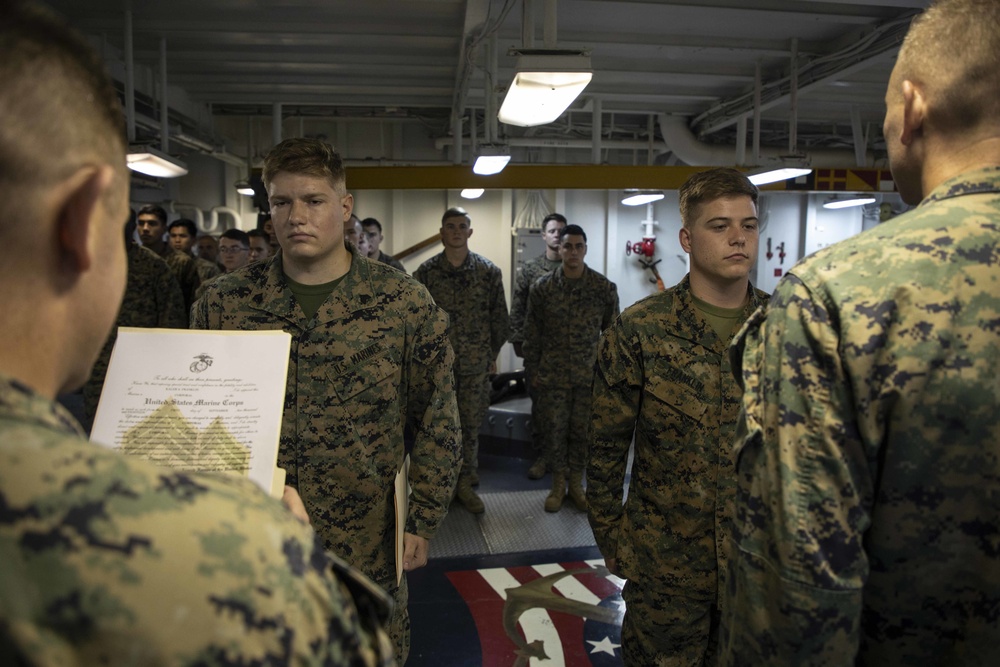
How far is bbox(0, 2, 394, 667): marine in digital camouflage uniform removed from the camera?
0.48m

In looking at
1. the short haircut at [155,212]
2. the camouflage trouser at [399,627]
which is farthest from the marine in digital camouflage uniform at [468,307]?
the camouflage trouser at [399,627]

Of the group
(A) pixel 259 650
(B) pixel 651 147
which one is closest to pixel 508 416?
(B) pixel 651 147

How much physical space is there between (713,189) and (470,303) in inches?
128

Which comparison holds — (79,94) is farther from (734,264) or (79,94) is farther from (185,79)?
(185,79)

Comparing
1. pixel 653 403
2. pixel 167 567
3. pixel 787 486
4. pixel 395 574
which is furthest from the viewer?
pixel 653 403

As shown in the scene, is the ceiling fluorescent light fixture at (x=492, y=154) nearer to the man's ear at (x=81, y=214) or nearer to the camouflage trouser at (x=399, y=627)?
the camouflage trouser at (x=399, y=627)

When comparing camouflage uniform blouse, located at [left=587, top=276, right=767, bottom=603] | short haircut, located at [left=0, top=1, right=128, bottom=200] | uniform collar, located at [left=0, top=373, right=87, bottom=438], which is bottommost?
camouflage uniform blouse, located at [left=587, top=276, right=767, bottom=603]

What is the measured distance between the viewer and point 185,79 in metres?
6.32

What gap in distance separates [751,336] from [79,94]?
1082 mm

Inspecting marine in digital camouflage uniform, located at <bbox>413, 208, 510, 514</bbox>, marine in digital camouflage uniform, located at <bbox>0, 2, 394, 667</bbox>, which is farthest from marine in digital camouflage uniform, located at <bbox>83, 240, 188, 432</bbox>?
marine in digital camouflage uniform, located at <bbox>0, 2, 394, 667</bbox>

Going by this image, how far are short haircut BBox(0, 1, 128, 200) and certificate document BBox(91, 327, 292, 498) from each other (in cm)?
55

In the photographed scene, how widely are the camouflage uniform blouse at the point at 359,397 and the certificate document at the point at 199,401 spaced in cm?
74

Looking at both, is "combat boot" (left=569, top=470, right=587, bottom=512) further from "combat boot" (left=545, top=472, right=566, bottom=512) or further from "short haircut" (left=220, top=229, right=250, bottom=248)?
"short haircut" (left=220, top=229, right=250, bottom=248)

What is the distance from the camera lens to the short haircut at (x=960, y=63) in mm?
1010
